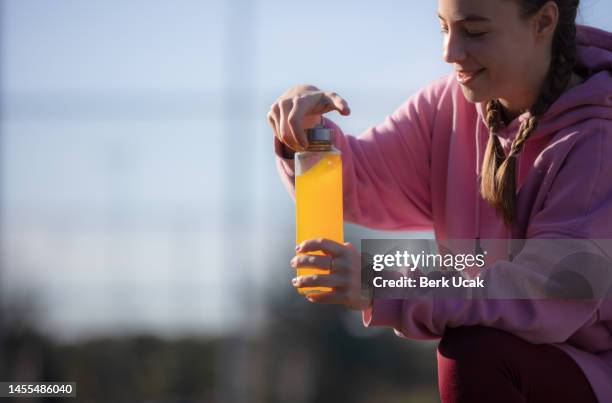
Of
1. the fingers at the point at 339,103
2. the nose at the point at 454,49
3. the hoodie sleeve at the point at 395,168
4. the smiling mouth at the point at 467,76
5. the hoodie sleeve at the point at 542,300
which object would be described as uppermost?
the nose at the point at 454,49

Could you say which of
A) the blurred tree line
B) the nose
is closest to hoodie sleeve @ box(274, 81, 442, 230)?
the nose

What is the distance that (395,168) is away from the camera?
215cm

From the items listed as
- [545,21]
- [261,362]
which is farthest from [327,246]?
[261,362]

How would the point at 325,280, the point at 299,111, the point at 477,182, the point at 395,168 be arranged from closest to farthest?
1. the point at 325,280
2. the point at 299,111
3. the point at 477,182
4. the point at 395,168

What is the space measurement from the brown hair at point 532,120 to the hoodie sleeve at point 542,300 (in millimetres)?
88

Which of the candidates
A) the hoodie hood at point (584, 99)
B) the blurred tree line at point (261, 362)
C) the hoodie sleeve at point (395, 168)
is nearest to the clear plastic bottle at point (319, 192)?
the hoodie sleeve at point (395, 168)

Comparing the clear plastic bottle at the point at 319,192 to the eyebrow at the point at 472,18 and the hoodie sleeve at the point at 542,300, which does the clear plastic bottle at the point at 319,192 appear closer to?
the hoodie sleeve at the point at 542,300

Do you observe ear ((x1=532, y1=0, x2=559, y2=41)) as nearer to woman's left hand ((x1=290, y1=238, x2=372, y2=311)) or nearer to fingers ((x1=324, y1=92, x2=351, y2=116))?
fingers ((x1=324, y1=92, x2=351, y2=116))

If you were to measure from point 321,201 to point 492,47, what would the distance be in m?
0.40

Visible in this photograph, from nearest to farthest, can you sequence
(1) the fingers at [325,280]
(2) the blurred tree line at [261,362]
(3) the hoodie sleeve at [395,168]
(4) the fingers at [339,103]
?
1. (1) the fingers at [325,280]
2. (4) the fingers at [339,103]
3. (3) the hoodie sleeve at [395,168]
4. (2) the blurred tree line at [261,362]

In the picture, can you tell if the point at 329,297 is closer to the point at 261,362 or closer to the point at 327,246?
the point at 327,246

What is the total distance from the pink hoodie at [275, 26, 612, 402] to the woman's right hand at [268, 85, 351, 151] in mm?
119

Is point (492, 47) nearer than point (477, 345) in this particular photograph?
No

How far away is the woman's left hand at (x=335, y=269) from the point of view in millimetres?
1633
